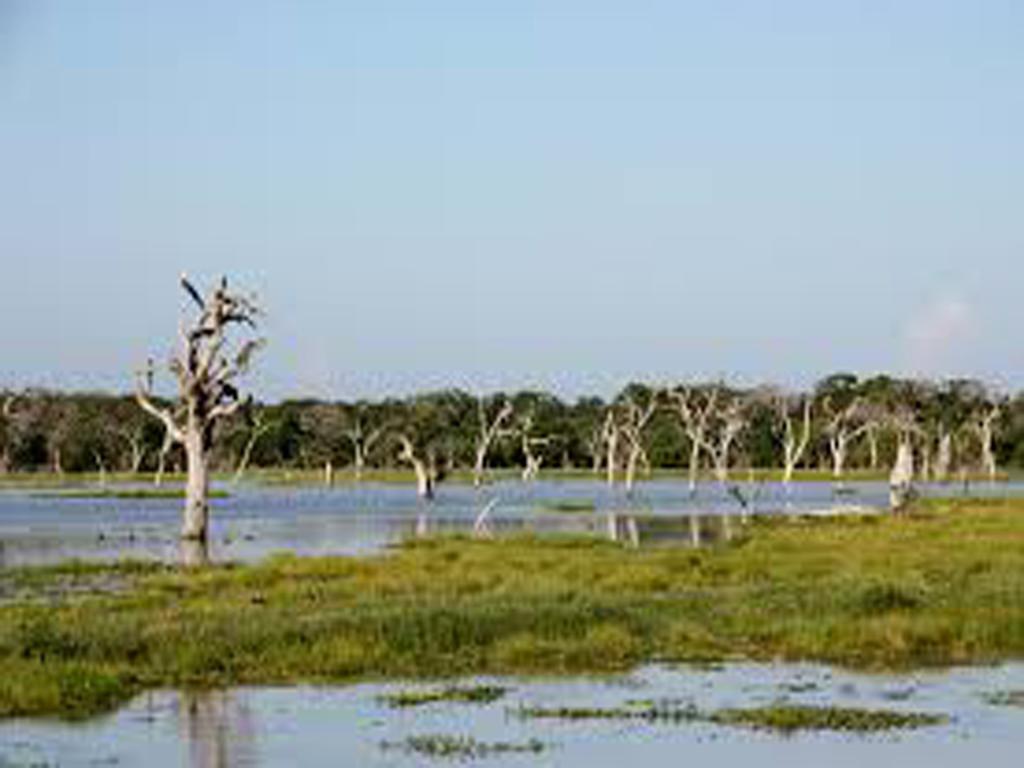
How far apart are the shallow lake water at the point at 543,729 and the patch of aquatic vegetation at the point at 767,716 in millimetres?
249

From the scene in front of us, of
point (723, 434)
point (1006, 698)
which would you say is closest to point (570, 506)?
point (723, 434)

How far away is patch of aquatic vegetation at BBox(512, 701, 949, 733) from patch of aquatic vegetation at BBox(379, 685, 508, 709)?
942 mm

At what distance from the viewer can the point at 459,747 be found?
20.3 meters

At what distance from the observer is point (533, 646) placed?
27.5 metres

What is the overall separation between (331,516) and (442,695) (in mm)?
56984

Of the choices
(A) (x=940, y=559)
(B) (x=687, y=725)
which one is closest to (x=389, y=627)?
(B) (x=687, y=725)

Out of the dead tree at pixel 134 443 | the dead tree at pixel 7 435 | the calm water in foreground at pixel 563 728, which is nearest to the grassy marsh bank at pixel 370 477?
the dead tree at pixel 7 435

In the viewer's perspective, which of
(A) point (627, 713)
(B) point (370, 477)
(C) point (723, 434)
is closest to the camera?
(A) point (627, 713)

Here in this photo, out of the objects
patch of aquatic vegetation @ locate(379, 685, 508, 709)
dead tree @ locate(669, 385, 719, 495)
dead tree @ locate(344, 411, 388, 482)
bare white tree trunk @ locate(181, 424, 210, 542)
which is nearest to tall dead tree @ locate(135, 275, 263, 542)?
bare white tree trunk @ locate(181, 424, 210, 542)

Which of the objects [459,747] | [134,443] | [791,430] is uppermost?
[791,430]

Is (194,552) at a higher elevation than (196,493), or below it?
below

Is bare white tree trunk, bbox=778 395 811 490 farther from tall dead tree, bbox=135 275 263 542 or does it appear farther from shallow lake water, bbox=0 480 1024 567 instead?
tall dead tree, bbox=135 275 263 542

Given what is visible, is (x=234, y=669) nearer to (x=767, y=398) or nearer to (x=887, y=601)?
(x=887, y=601)

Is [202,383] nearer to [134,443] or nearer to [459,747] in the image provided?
[459,747]
